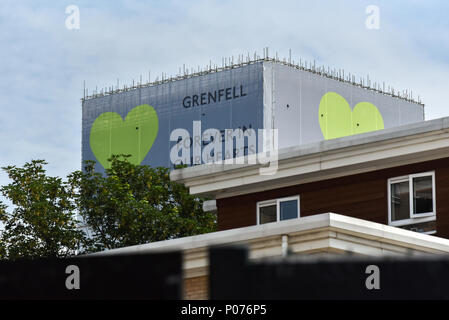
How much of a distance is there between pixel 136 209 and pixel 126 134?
210ft

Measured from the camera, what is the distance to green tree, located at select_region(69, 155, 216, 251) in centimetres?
4791

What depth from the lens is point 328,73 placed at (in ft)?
349

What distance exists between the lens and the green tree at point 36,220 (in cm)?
4653

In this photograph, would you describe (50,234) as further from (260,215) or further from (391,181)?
(391,181)

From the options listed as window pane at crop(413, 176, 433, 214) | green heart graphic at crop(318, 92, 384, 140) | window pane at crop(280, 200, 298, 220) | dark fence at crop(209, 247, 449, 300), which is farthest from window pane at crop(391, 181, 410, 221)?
green heart graphic at crop(318, 92, 384, 140)

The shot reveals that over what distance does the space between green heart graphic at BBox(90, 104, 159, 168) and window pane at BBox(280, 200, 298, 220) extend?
8112cm

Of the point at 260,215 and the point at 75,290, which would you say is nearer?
the point at 75,290

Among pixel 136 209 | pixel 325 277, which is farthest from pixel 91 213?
pixel 325 277

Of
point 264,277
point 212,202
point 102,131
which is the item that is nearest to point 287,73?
point 102,131

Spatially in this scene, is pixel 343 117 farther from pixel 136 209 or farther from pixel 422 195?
pixel 422 195
